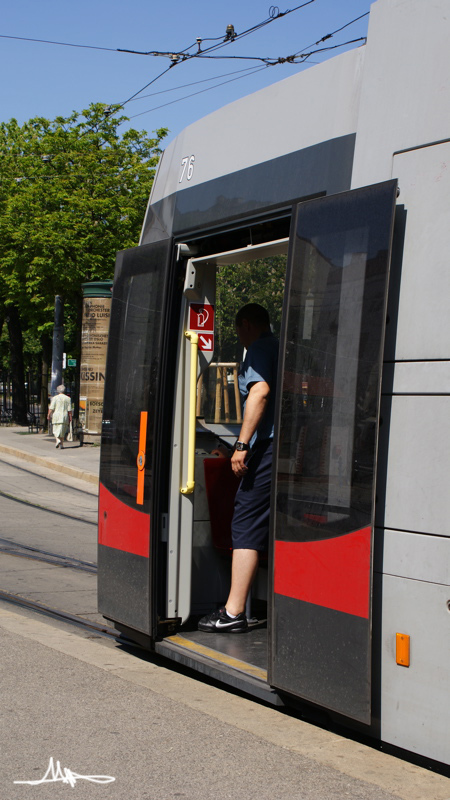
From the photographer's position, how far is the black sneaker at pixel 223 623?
514cm

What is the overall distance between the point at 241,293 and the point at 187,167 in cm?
83

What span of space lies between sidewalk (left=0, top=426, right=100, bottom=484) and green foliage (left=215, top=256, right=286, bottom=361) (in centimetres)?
1292

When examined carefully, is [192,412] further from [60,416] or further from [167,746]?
[60,416]

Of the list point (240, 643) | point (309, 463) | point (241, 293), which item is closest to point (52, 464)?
point (241, 293)

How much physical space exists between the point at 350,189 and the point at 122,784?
8.20 ft

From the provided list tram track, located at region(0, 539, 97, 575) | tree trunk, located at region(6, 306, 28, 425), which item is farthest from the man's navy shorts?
tree trunk, located at region(6, 306, 28, 425)

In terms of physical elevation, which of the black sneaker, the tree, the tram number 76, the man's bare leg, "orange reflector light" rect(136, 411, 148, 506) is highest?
the tree

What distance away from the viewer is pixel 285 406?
3953mm

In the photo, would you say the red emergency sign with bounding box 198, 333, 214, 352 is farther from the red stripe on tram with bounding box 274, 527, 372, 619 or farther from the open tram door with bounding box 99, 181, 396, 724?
the red stripe on tram with bounding box 274, 527, 372, 619

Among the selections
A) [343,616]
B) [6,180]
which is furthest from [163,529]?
[6,180]

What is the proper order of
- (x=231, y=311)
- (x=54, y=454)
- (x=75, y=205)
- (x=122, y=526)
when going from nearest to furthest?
(x=122, y=526)
(x=231, y=311)
(x=54, y=454)
(x=75, y=205)

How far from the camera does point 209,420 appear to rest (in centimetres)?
571

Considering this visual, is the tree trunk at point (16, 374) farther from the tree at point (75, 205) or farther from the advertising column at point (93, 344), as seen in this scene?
the advertising column at point (93, 344)

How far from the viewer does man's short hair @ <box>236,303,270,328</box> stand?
5253mm
